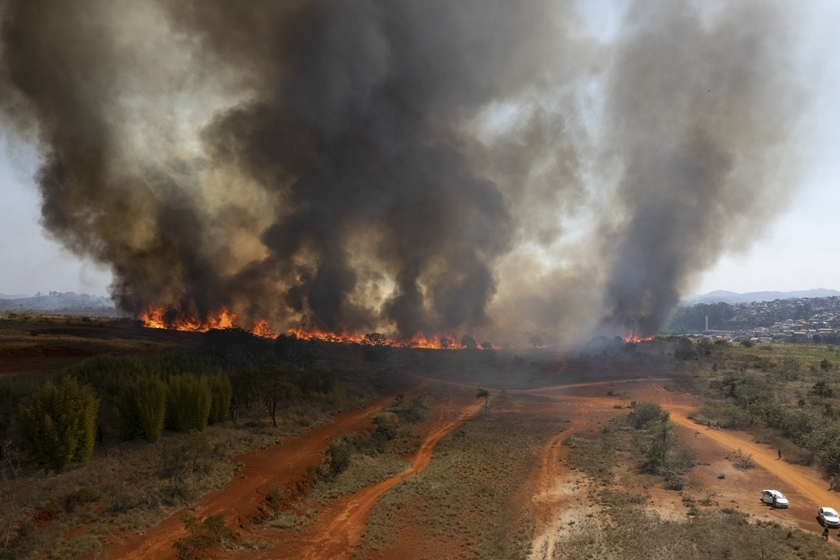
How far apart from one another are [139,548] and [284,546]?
471 centimetres

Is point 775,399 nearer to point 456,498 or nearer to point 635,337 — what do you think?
point 456,498

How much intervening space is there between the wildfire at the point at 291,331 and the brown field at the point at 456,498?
33.1 meters

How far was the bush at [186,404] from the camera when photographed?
2477cm

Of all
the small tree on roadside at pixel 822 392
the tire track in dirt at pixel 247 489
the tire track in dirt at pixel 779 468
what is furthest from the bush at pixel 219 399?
the small tree on roadside at pixel 822 392

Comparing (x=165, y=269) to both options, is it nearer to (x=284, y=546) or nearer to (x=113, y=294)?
(x=113, y=294)

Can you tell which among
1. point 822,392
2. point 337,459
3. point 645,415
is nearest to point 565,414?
point 645,415

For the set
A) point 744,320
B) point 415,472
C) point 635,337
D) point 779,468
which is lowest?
point 415,472

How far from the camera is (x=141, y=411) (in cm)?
2208

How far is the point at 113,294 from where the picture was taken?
7506 cm

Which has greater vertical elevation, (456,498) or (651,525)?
(651,525)

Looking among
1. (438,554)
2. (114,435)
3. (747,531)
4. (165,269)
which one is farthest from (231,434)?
(165,269)

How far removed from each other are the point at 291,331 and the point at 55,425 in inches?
2319

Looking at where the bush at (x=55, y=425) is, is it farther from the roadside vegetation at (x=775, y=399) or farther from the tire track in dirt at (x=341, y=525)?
the roadside vegetation at (x=775, y=399)

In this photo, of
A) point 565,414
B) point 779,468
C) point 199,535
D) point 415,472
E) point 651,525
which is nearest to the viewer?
point 199,535
